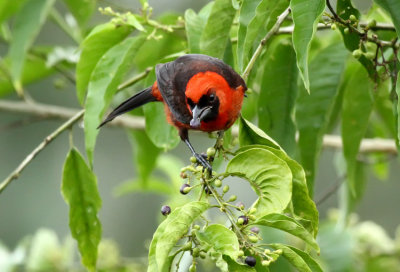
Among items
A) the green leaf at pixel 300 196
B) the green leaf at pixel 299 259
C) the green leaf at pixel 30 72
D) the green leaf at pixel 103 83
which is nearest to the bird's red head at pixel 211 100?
the green leaf at pixel 103 83

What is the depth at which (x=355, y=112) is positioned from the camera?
7.72ft

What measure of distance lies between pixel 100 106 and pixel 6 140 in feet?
26.6

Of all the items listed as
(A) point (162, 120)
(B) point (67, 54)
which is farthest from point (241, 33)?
(B) point (67, 54)

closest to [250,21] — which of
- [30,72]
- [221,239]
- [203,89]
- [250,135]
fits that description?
[250,135]

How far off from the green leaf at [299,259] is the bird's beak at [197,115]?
75cm

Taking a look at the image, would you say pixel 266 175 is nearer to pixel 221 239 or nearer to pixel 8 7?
pixel 221 239

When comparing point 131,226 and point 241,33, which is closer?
point 241,33

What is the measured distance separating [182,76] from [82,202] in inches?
21.5

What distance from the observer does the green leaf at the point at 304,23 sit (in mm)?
1616

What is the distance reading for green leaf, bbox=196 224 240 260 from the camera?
138 cm

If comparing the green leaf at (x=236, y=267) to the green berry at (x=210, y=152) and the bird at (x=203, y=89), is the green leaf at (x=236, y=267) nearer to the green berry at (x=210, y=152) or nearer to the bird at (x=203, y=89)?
the green berry at (x=210, y=152)

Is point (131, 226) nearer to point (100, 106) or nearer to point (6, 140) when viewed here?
point (6, 140)

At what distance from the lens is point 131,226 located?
32.0 feet

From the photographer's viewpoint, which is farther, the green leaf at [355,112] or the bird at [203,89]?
the green leaf at [355,112]
